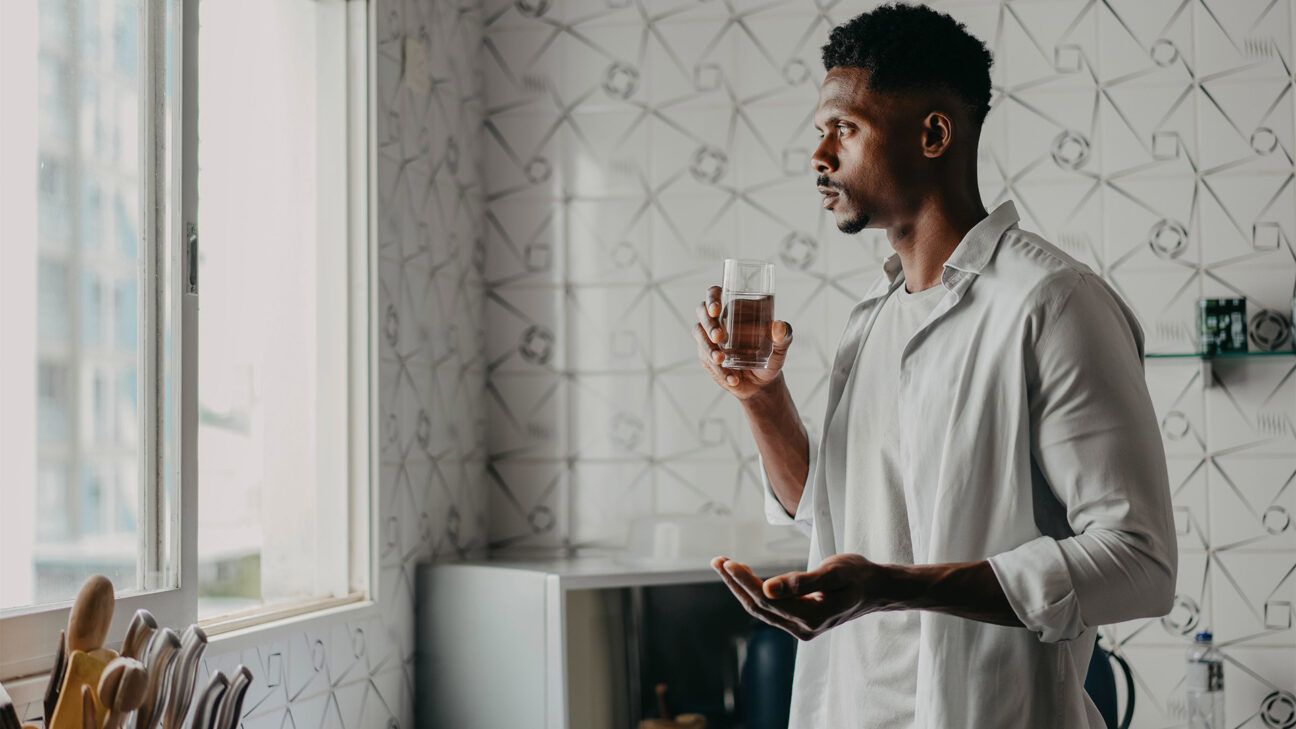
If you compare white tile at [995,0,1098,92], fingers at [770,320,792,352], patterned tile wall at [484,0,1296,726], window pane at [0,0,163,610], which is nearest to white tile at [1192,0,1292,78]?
patterned tile wall at [484,0,1296,726]

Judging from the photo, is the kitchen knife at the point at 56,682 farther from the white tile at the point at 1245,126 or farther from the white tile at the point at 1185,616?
the white tile at the point at 1245,126

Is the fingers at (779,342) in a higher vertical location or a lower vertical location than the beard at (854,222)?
lower

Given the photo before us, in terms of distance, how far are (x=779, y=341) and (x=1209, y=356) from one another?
115cm

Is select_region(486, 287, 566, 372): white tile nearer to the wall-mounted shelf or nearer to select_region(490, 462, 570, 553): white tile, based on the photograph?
select_region(490, 462, 570, 553): white tile

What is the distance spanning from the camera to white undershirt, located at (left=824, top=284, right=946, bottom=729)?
3.92 ft

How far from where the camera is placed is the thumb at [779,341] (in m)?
1.30

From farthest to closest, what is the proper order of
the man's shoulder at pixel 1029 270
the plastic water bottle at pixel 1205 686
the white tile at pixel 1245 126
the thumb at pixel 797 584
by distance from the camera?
1. the white tile at pixel 1245 126
2. the plastic water bottle at pixel 1205 686
3. the man's shoulder at pixel 1029 270
4. the thumb at pixel 797 584

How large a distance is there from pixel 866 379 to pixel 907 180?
0.22 meters

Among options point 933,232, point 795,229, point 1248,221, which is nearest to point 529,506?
point 795,229

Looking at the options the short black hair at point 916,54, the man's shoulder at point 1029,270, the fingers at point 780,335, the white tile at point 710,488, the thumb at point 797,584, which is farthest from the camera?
the white tile at point 710,488

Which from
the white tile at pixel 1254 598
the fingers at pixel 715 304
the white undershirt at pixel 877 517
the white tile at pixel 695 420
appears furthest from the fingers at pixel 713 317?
Answer: the white tile at pixel 1254 598

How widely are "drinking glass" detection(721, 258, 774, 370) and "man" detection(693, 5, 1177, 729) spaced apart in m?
0.01

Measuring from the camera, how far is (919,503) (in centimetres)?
115

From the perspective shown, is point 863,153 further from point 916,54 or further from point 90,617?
point 90,617
